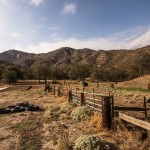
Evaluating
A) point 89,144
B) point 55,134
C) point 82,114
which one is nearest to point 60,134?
point 55,134

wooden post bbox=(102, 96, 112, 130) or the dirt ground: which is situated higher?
wooden post bbox=(102, 96, 112, 130)

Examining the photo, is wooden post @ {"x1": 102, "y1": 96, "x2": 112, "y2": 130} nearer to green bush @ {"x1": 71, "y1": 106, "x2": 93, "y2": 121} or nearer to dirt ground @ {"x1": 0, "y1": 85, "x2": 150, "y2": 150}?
dirt ground @ {"x1": 0, "y1": 85, "x2": 150, "y2": 150}

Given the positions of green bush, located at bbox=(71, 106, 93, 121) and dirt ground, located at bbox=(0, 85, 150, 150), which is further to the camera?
green bush, located at bbox=(71, 106, 93, 121)

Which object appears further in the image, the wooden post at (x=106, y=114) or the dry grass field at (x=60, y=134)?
the wooden post at (x=106, y=114)

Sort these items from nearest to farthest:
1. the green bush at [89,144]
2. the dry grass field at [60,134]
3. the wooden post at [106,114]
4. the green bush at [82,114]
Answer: the green bush at [89,144], the dry grass field at [60,134], the wooden post at [106,114], the green bush at [82,114]

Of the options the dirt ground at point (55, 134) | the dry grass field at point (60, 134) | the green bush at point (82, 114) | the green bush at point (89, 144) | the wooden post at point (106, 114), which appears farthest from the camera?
the green bush at point (82, 114)

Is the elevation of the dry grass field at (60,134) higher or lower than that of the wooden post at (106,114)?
lower

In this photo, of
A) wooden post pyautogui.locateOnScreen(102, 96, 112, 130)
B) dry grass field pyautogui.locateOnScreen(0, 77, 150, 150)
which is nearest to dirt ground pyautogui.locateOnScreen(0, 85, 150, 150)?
dry grass field pyautogui.locateOnScreen(0, 77, 150, 150)

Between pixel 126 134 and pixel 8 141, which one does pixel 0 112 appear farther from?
pixel 126 134

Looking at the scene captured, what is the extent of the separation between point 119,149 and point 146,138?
1395 mm

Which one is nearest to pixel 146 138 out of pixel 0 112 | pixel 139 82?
pixel 0 112

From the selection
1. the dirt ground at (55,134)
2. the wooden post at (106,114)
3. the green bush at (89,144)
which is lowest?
the dirt ground at (55,134)

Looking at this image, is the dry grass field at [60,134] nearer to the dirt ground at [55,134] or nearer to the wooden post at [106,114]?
the dirt ground at [55,134]

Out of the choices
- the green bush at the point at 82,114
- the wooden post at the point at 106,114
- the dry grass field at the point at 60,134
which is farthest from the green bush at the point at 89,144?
the green bush at the point at 82,114
